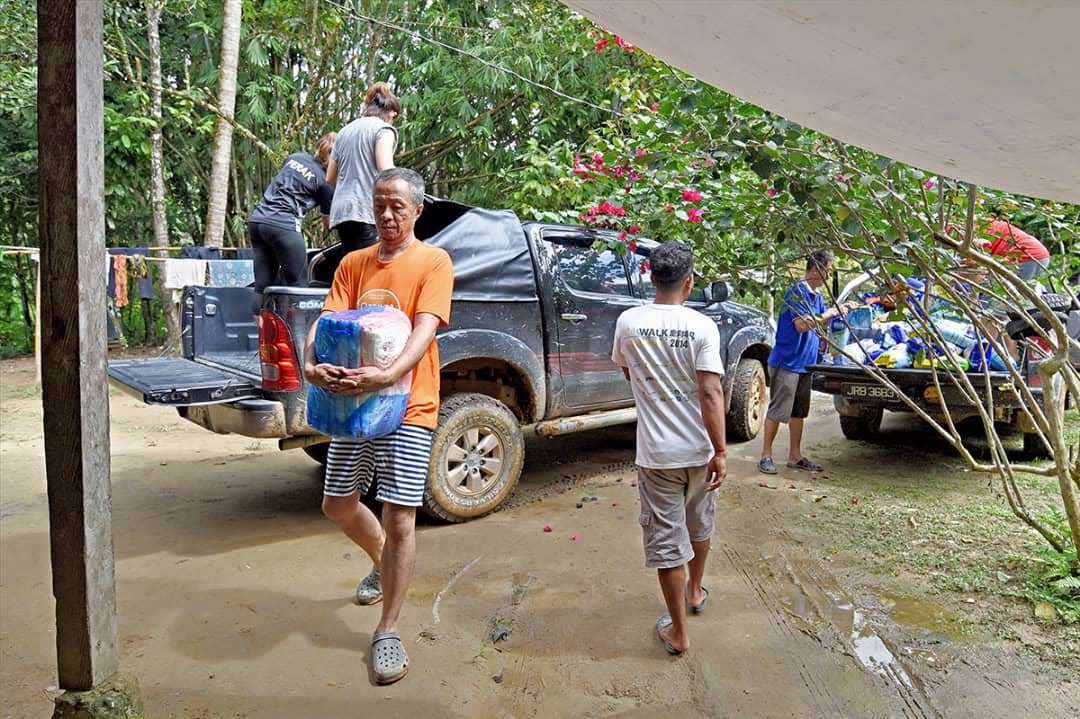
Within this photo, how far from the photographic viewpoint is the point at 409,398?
2.92 meters

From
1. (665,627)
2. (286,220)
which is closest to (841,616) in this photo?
(665,627)

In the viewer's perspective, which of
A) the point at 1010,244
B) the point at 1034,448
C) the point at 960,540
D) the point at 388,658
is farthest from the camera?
the point at 1034,448

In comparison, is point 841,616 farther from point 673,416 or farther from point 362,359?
point 362,359

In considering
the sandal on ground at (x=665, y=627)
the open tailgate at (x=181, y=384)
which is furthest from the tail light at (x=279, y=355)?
the sandal on ground at (x=665, y=627)

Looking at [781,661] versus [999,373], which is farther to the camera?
[999,373]

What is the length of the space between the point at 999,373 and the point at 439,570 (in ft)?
14.5

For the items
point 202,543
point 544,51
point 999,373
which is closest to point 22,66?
point 544,51

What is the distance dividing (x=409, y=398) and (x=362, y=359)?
0.28m

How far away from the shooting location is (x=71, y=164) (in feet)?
6.79

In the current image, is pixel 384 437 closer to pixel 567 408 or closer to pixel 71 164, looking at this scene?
pixel 71 164

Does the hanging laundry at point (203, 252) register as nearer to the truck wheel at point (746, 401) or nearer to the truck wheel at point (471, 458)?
the truck wheel at point (471, 458)

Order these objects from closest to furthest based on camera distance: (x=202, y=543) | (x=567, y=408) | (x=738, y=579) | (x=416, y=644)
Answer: (x=416, y=644) → (x=738, y=579) → (x=202, y=543) → (x=567, y=408)

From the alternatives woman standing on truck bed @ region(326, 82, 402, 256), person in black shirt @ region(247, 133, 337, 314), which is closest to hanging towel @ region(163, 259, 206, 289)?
person in black shirt @ region(247, 133, 337, 314)

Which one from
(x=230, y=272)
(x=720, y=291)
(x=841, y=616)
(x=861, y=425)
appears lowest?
(x=841, y=616)
